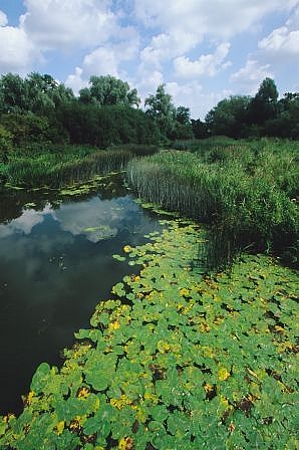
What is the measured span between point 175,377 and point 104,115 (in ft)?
78.6

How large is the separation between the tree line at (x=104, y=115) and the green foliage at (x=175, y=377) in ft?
39.0

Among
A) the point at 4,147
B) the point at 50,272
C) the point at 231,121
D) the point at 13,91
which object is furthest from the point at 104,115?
the point at 50,272

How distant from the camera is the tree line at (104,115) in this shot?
56.4 ft

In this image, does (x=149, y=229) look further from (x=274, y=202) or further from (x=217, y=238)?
(x=274, y=202)

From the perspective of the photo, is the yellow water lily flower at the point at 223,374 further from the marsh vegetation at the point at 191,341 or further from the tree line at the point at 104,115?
the tree line at the point at 104,115

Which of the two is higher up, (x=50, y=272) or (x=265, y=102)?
(x=265, y=102)

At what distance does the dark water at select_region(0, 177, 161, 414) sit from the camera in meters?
2.84

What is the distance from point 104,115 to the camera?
927 inches

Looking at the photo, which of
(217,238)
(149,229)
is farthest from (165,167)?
(217,238)

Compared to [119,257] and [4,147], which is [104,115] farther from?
[119,257]

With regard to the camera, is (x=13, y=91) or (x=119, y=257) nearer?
(x=119, y=257)

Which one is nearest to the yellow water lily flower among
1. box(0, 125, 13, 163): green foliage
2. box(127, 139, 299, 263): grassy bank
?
box(127, 139, 299, 263): grassy bank

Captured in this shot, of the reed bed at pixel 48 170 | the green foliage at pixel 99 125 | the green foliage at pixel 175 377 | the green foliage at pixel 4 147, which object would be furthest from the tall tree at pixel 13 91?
the green foliage at pixel 175 377

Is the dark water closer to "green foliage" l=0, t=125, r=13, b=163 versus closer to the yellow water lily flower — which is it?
the yellow water lily flower
